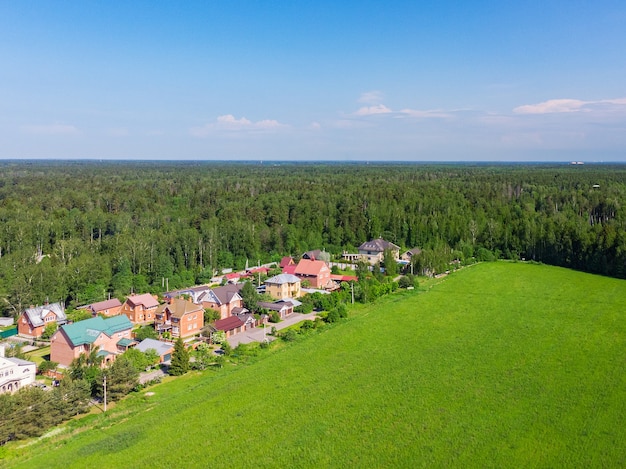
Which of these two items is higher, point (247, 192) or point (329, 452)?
point (247, 192)

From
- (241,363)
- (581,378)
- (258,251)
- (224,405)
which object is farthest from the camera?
(258,251)

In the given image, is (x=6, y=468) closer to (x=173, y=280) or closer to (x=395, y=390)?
(x=395, y=390)

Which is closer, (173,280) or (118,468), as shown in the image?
(118,468)

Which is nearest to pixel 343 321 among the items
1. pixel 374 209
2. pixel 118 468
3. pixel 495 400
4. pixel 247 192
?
pixel 495 400

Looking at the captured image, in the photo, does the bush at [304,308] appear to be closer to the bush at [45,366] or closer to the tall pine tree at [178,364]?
the tall pine tree at [178,364]

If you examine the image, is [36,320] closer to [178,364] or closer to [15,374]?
[15,374]

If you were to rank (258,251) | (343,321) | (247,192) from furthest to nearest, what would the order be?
(247,192) < (258,251) < (343,321)

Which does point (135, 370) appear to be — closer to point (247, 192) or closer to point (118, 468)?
point (118, 468)
